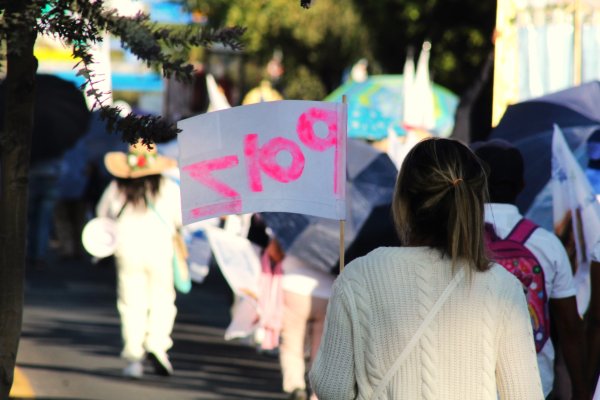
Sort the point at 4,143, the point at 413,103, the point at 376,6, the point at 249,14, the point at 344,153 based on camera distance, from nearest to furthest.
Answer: the point at 4,143 < the point at 344,153 < the point at 413,103 < the point at 376,6 < the point at 249,14

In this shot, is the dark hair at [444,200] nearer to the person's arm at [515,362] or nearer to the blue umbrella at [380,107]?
the person's arm at [515,362]

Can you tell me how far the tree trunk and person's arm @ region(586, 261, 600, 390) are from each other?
239 cm

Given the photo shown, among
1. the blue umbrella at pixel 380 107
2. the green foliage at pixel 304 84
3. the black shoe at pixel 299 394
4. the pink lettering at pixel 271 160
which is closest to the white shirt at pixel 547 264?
the pink lettering at pixel 271 160

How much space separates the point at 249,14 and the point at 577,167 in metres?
23.4

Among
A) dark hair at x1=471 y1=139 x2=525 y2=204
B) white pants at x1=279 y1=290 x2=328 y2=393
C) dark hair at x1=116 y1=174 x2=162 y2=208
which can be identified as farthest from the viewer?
dark hair at x1=116 y1=174 x2=162 y2=208

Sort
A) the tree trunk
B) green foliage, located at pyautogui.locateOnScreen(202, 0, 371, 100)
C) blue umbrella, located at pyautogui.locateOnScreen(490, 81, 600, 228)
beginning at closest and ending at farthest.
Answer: the tree trunk → blue umbrella, located at pyautogui.locateOnScreen(490, 81, 600, 228) → green foliage, located at pyautogui.locateOnScreen(202, 0, 371, 100)

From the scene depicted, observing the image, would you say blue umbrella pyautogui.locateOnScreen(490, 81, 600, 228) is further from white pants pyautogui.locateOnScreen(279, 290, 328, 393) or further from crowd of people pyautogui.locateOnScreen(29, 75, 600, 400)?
crowd of people pyautogui.locateOnScreen(29, 75, 600, 400)

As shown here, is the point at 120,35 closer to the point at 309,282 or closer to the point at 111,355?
the point at 309,282

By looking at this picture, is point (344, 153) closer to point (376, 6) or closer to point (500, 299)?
point (500, 299)

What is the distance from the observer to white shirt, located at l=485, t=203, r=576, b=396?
210 inches

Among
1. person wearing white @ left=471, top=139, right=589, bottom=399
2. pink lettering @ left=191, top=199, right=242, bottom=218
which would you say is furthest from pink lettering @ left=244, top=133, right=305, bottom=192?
person wearing white @ left=471, top=139, right=589, bottom=399

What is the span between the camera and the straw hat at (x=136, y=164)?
9.91 metres

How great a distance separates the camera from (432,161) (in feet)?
11.5

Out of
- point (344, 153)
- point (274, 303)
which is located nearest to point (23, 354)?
point (274, 303)
